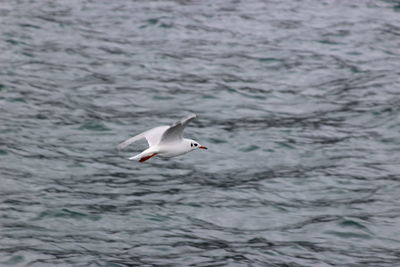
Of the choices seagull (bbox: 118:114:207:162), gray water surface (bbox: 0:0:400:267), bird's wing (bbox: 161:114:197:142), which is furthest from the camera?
gray water surface (bbox: 0:0:400:267)

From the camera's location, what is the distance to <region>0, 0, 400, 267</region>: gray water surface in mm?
14250

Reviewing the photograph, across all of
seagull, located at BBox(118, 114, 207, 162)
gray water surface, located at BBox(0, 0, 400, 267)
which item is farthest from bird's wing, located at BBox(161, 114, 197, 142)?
gray water surface, located at BBox(0, 0, 400, 267)

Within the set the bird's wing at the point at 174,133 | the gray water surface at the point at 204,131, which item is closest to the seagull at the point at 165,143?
the bird's wing at the point at 174,133

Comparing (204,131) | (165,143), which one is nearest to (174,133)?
(165,143)

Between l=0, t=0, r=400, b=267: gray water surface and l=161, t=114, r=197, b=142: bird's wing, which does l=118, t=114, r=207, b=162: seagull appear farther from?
l=0, t=0, r=400, b=267: gray water surface

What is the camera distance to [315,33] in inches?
973

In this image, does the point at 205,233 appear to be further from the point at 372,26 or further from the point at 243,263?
the point at 372,26

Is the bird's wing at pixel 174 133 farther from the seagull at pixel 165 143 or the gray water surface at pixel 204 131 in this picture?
the gray water surface at pixel 204 131

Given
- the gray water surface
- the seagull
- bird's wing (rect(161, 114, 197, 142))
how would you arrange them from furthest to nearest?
the gray water surface → the seagull → bird's wing (rect(161, 114, 197, 142))

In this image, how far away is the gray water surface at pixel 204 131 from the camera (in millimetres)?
14250

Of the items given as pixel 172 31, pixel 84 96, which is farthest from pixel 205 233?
pixel 172 31

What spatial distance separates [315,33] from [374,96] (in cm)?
461

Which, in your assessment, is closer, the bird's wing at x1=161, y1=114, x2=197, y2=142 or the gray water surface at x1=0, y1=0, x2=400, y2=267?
the bird's wing at x1=161, y1=114, x2=197, y2=142

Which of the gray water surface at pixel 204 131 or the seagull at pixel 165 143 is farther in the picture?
the gray water surface at pixel 204 131
